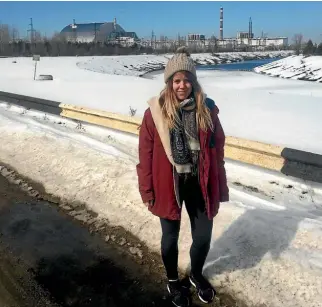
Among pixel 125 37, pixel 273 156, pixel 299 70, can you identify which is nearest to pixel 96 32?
pixel 125 37

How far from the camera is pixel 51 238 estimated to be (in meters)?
4.12

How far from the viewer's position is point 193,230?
9.66 ft

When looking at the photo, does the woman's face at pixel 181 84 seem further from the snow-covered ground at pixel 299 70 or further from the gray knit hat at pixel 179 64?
the snow-covered ground at pixel 299 70

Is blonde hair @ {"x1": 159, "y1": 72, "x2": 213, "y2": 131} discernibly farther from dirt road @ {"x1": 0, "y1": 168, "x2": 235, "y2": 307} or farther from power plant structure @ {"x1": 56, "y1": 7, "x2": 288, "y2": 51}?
power plant structure @ {"x1": 56, "y1": 7, "x2": 288, "y2": 51}

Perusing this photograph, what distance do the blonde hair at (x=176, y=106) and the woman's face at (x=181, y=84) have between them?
0.08 feet

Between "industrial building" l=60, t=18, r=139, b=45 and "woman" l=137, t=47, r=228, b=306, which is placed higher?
"industrial building" l=60, t=18, r=139, b=45

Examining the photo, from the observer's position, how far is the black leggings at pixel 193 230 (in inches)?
110

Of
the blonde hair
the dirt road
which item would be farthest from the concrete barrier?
the blonde hair

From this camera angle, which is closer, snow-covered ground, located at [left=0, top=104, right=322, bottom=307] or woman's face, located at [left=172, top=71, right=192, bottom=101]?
woman's face, located at [left=172, top=71, right=192, bottom=101]

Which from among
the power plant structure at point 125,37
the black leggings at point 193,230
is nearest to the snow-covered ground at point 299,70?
the black leggings at point 193,230

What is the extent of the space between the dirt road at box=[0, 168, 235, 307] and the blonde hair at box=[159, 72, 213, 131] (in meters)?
1.44

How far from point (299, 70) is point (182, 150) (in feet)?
161

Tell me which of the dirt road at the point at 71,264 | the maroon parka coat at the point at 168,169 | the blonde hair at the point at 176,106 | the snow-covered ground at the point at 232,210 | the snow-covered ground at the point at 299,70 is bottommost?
the dirt road at the point at 71,264

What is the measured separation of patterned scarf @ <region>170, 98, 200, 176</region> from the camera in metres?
2.64
